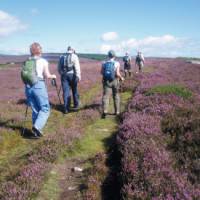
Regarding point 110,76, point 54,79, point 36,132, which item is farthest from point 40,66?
point 110,76

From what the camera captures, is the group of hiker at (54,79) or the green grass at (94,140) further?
the group of hiker at (54,79)

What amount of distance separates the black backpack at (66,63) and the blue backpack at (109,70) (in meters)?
1.77

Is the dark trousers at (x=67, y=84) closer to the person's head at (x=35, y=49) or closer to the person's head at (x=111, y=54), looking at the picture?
the person's head at (x=111, y=54)

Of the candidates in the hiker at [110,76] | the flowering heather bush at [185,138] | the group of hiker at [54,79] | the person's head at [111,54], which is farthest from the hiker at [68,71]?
the flowering heather bush at [185,138]

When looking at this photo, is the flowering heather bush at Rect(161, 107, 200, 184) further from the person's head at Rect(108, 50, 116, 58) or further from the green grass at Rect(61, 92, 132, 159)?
the person's head at Rect(108, 50, 116, 58)

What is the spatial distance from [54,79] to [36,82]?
Answer: 1.61 meters

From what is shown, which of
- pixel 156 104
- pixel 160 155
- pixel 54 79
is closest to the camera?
pixel 160 155

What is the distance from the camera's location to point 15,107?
17.1 m

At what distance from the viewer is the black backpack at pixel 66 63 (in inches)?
617

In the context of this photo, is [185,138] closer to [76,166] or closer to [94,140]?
[76,166]

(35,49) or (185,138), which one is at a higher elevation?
(35,49)

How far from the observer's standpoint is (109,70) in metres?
14.5

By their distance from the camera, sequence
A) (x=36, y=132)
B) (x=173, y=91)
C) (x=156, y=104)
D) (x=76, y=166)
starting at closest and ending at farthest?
(x=76, y=166)
(x=36, y=132)
(x=156, y=104)
(x=173, y=91)

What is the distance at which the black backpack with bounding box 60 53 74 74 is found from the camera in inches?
617
